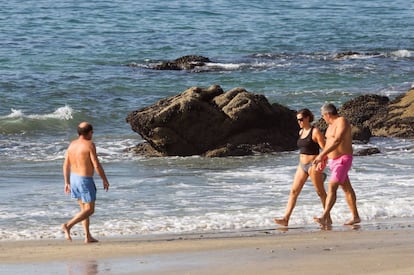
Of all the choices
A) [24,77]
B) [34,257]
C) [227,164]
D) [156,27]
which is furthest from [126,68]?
[34,257]

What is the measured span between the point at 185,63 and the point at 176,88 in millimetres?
3714

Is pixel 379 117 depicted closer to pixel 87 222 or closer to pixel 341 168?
pixel 341 168

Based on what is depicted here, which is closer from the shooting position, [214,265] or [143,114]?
[214,265]

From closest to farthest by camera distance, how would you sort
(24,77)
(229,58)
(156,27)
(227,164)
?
(227,164)
(24,77)
(229,58)
(156,27)

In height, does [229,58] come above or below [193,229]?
below

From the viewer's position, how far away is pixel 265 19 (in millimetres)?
44656

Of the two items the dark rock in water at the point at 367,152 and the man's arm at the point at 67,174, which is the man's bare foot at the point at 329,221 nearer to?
the man's arm at the point at 67,174

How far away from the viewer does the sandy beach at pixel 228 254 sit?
9.20 meters

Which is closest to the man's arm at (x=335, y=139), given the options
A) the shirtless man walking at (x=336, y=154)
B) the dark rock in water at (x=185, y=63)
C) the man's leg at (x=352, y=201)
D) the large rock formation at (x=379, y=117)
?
the shirtless man walking at (x=336, y=154)

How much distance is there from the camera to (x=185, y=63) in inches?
1210

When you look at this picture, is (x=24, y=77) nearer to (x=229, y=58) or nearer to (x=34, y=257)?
(x=229, y=58)

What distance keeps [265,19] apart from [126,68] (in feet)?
49.3

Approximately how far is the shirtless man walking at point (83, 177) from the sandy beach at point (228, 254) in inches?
9.8

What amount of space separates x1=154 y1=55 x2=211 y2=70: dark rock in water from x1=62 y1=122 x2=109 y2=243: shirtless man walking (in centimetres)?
1916
